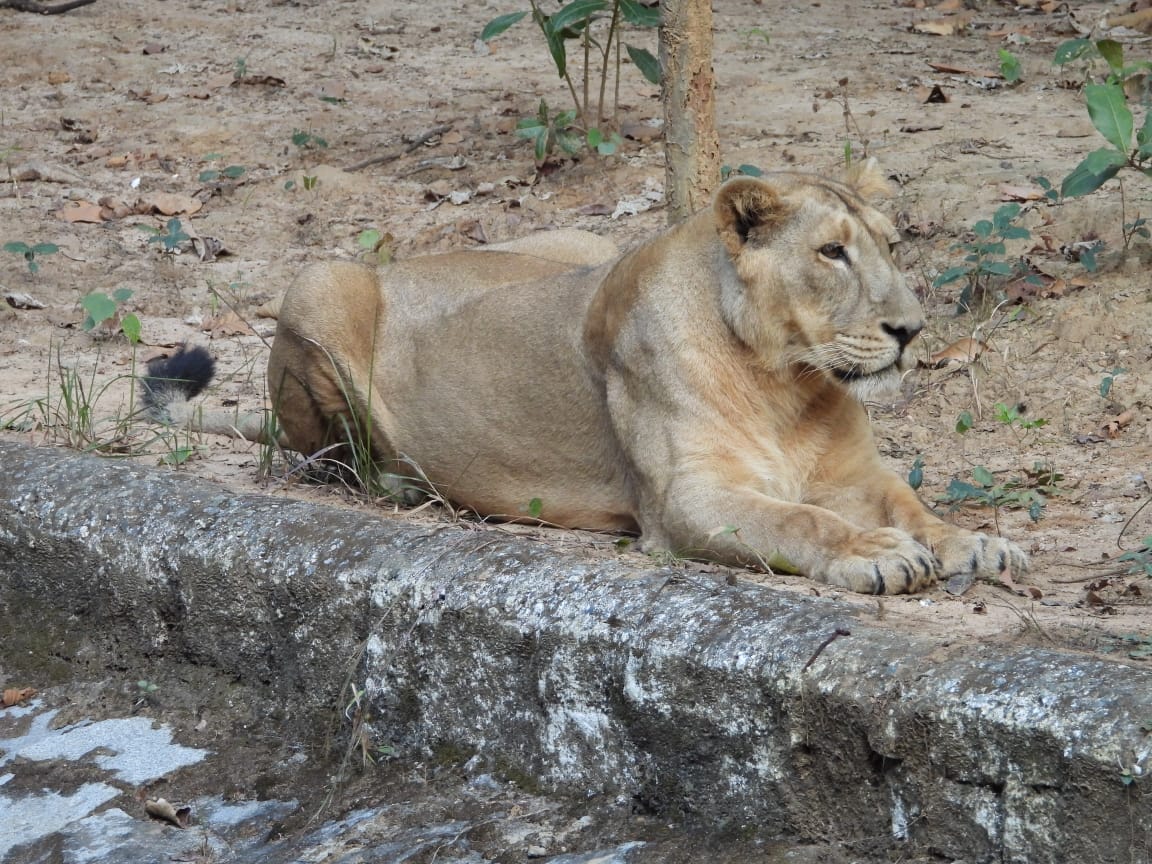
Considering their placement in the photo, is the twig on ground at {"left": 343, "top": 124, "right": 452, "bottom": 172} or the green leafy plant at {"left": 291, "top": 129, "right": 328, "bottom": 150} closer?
the twig on ground at {"left": 343, "top": 124, "right": 452, "bottom": 172}

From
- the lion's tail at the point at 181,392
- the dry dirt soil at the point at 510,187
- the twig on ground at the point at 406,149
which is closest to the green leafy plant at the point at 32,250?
the dry dirt soil at the point at 510,187

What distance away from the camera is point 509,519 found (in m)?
5.69

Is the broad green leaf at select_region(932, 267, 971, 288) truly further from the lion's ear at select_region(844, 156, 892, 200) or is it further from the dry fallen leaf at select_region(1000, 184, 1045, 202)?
the lion's ear at select_region(844, 156, 892, 200)

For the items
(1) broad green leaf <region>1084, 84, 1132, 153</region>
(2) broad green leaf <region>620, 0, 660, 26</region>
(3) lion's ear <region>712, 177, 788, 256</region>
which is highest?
(2) broad green leaf <region>620, 0, 660, 26</region>

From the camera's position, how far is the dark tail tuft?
21.1 feet

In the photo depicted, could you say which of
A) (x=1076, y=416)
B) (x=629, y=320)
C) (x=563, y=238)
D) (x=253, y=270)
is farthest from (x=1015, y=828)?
(x=253, y=270)

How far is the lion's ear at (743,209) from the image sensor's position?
4.86 meters

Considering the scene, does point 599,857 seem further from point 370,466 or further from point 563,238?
point 563,238

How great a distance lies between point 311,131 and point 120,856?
7523 mm

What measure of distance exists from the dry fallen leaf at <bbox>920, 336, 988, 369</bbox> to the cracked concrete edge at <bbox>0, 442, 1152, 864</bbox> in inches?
125

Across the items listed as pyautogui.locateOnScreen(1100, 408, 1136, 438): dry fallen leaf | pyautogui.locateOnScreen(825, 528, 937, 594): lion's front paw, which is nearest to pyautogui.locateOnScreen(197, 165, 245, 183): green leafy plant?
pyautogui.locateOnScreen(1100, 408, 1136, 438): dry fallen leaf

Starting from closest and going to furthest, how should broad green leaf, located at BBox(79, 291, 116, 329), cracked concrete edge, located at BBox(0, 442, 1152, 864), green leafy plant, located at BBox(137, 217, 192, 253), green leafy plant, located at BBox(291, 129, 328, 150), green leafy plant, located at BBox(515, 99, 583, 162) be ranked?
1. cracked concrete edge, located at BBox(0, 442, 1152, 864)
2. broad green leaf, located at BBox(79, 291, 116, 329)
3. green leafy plant, located at BBox(137, 217, 192, 253)
4. green leafy plant, located at BBox(515, 99, 583, 162)
5. green leafy plant, located at BBox(291, 129, 328, 150)

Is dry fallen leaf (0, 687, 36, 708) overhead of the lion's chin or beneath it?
beneath

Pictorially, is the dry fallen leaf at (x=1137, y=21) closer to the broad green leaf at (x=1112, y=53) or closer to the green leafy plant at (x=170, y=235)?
the broad green leaf at (x=1112, y=53)
